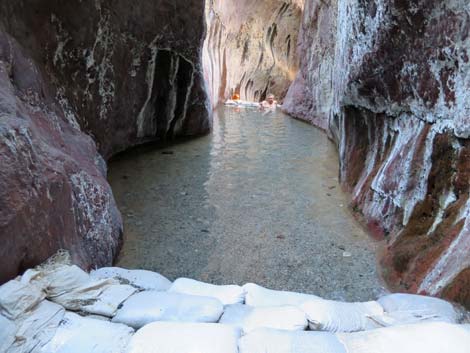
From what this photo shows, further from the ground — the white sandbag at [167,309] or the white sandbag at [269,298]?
the white sandbag at [167,309]

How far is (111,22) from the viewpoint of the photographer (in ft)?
18.2

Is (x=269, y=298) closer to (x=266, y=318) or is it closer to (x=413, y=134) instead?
(x=266, y=318)

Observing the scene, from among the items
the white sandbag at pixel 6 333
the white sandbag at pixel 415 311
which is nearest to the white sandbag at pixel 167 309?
the white sandbag at pixel 6 333

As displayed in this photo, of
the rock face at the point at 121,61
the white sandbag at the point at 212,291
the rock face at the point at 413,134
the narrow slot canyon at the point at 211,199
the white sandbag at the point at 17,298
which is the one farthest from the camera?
the rock face at the point at 121,61

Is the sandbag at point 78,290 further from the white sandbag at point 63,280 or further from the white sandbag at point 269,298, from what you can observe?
the white sandbag at point 269,298

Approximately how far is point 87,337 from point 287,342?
28.7 inches

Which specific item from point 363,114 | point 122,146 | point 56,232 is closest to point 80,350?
point 56,232

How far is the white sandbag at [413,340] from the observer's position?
1.48m

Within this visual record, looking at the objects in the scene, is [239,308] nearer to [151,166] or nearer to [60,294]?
[60,294]

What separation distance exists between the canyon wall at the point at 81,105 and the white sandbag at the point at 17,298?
0.42ft

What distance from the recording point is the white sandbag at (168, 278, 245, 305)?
6.85 feet

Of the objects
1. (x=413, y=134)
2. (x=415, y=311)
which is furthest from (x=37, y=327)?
(x=413, y=134)

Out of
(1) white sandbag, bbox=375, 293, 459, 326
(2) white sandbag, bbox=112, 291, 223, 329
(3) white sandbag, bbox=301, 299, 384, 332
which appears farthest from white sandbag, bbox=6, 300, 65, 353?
(1) white sandbag, bbox=375, 293, 459, 326

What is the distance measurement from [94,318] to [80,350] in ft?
0.89
